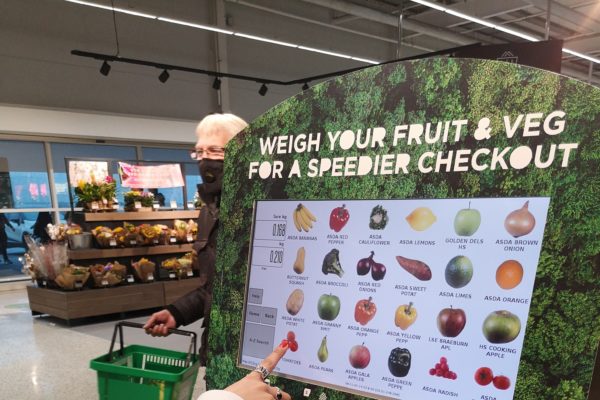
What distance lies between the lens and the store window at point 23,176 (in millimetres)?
8055

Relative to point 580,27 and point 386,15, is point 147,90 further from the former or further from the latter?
point 580,27

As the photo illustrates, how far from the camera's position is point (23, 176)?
8.30 meters

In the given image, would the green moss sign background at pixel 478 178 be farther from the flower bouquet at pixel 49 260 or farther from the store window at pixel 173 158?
the store window at pixel 173 158

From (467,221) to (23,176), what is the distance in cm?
918

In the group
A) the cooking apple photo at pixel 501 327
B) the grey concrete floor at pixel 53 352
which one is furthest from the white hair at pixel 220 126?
the grey concrete floor at pixel 53 352

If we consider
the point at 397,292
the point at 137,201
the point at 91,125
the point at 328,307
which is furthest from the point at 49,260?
the point at 397,292

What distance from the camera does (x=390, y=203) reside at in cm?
83

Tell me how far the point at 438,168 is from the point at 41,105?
29.0ft

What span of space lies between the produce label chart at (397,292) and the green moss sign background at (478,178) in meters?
0.02

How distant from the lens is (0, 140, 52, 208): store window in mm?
8055

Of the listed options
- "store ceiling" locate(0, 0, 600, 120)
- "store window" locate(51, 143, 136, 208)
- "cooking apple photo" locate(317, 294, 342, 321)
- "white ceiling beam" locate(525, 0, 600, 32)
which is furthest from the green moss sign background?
"white ceiling beam" locate(525, 0, 600, 32)

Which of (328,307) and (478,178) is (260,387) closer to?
(328,307)

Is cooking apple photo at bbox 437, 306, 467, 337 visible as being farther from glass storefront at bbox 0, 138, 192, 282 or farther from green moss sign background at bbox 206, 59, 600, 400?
glass storefront at bbox 0, 138, 192, 282

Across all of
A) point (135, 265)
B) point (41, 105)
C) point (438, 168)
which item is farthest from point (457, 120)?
point (41, 105)
